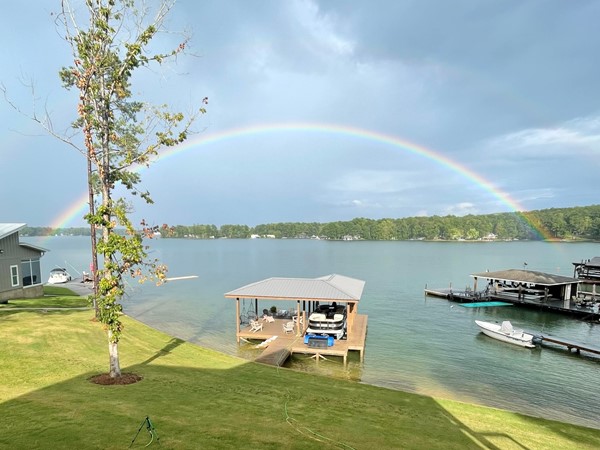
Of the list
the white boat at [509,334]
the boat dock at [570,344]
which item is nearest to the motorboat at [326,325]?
the white boat at [509,334]

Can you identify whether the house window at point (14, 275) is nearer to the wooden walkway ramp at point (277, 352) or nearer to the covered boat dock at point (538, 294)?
the wooden walkway ramp at point (277, 352)

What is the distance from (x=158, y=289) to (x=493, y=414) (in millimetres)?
47915

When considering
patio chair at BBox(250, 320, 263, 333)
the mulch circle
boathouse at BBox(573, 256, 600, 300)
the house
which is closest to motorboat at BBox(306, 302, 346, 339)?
patio chair at BBox(250, 320, 263, 333)

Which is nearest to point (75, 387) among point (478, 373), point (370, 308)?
point (478, 373)

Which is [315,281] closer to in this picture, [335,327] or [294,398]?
[335,327]

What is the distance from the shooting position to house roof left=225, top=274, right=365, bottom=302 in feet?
71.4

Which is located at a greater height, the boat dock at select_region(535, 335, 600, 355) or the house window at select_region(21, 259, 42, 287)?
the house window at select_region(21, 259, 42, 287)

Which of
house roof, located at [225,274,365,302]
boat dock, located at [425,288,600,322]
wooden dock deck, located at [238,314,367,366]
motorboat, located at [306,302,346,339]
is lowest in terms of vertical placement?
boat dock, located at [425,288,600,322]

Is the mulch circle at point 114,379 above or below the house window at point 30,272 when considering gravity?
below

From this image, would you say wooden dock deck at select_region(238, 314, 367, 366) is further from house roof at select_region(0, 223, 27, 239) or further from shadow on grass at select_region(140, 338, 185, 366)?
house roof at select_region(0, 223, 27, 239)

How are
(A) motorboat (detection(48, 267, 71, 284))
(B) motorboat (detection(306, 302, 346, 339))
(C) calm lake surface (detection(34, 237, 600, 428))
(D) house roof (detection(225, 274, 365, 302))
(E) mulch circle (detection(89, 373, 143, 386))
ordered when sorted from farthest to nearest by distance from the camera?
(A) motorboat (detection(48, 267, 71, 284)) → (B) motorboat (detection(306, 302, 346, 339)) → (D) house roof (detection(225, 274, 365, 302)) → (C) calm lake surface (detection(34, 237, 600, 428)) → (E) mulch circle (detection(89, 373, 143, 386))

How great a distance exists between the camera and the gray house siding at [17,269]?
26.4 meters

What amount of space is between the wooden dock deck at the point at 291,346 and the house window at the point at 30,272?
18.4 meters

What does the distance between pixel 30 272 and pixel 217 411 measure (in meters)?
27.8
